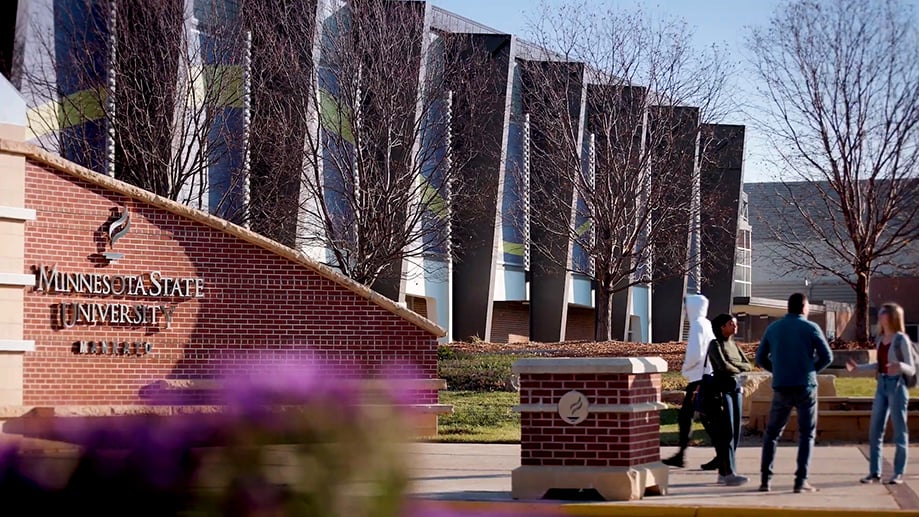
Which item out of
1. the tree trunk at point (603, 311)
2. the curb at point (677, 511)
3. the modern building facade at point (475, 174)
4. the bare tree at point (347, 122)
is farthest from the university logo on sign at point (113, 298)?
the tree trunk at point (603, 311)

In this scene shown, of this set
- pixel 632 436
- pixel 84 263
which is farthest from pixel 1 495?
pixel 84 263

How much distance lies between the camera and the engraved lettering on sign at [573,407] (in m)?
11.2

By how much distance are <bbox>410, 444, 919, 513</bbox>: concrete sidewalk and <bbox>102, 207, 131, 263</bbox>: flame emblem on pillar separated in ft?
16.2

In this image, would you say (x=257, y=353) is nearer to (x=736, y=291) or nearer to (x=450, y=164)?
(x=450, y=164)

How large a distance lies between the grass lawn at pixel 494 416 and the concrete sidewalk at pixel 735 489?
131cm

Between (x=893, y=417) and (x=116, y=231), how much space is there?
10.2 m

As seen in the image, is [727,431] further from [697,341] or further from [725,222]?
[725,222]

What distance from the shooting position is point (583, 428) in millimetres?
11234

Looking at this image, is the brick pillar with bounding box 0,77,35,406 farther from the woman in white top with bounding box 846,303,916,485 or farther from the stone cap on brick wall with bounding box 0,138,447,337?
the woman in white top with bounding box 846,303,916,485

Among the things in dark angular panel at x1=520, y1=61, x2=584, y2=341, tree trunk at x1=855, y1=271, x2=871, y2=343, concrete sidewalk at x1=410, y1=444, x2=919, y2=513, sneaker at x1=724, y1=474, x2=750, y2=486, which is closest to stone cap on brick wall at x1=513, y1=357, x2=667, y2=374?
concrete sidewalk at x1=410, y1=444, x2=919, y2=513

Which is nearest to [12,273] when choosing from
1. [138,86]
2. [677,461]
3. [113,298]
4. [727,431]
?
[113,298]

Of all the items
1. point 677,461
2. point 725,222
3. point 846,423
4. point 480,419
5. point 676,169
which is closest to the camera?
point 677,461

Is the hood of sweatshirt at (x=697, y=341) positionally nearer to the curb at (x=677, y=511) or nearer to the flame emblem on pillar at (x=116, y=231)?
the curb at (x=677, y=511)

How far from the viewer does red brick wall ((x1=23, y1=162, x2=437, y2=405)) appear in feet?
54.0
